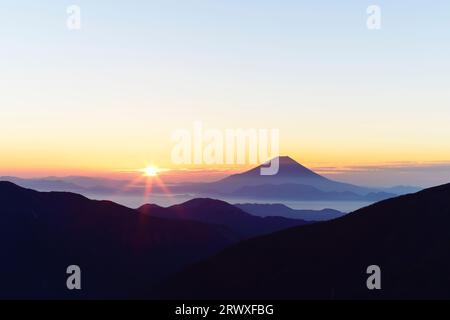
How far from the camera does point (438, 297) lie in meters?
167

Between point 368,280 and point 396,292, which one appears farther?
point 368,280

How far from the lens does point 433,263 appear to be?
18562 centimetres
